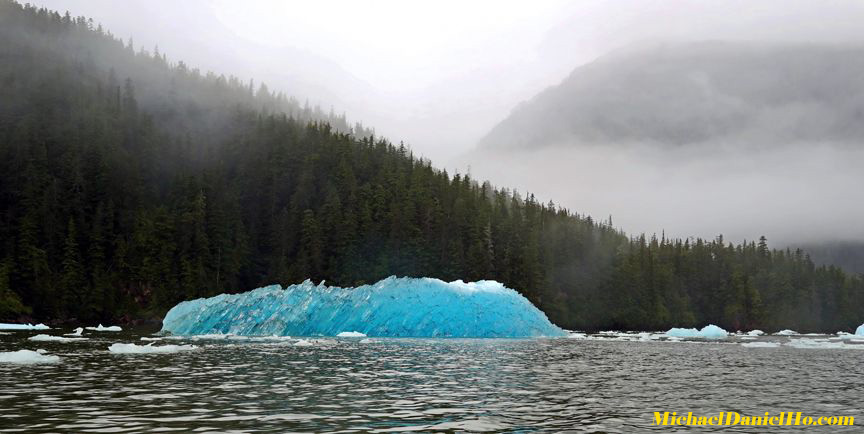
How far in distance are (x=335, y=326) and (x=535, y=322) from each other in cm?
2502

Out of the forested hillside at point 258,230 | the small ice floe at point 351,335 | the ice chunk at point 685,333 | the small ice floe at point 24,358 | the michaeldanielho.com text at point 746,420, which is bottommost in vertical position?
the ice chunk at point 685,333

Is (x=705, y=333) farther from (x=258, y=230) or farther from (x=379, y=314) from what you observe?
(x=258, y=230)

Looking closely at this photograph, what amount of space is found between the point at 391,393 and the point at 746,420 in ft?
37.9

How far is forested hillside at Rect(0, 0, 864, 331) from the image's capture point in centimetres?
11475

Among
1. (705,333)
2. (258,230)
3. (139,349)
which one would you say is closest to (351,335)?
(139,349)

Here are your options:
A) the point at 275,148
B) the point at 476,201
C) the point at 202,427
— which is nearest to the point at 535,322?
the point at 202,427

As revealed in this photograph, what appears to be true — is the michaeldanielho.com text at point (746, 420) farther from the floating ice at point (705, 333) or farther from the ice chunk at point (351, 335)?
the floating ice at point (705, 333)

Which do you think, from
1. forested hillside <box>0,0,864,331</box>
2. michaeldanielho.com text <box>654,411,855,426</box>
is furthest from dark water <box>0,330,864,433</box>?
forested hillside <box>0,0,864,331</box>

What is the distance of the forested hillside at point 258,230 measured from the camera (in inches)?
4518

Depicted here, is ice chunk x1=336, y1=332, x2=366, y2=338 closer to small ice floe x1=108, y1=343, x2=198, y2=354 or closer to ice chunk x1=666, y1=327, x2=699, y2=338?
small ice floe x1=108, y1=343, x2=198, y2=354

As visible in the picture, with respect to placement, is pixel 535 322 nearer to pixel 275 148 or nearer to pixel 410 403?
pixel 410 403

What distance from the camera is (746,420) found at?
704 inches

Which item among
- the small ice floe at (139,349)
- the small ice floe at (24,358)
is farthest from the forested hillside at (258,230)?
the small ice floe at (24,358)

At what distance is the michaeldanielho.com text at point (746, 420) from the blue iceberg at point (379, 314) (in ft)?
188
